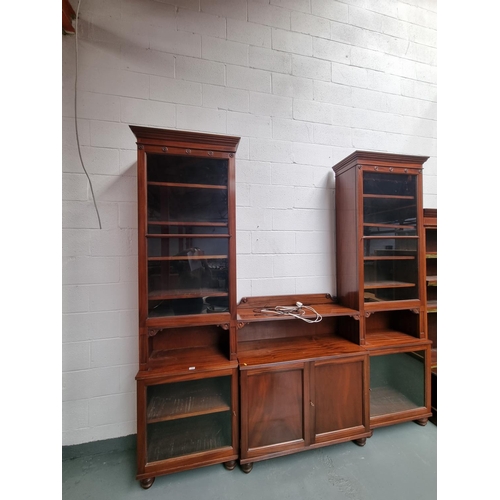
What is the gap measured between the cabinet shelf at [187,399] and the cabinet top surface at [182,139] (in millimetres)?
1518

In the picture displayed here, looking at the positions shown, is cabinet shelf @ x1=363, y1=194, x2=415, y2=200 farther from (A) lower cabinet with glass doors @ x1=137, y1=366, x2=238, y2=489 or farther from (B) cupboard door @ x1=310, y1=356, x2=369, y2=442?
(A) lower cabinet with glass doors @ x1=137, y1=366, x2=238, y2=489

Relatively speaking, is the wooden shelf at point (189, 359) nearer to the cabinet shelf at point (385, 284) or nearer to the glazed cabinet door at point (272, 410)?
the glazed cabinet door at point (272, 410)

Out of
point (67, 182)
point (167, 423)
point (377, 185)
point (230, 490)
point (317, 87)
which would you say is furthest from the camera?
point (317, 87)

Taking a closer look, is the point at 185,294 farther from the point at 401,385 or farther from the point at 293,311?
the point at 401,385

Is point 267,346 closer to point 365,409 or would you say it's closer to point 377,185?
point 365,409

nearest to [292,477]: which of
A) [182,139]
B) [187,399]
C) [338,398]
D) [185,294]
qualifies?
[338,398]

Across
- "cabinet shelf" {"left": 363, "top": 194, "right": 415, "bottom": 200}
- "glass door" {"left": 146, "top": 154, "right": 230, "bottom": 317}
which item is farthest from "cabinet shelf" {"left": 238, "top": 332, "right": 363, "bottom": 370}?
"cabinet shelf" {"left": 363, "top": 194, "right": 415, "bottom": 200}

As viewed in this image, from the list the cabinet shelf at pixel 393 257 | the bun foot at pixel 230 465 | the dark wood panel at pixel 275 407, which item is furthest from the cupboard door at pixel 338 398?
the cabinet shelf at pixel 393 257

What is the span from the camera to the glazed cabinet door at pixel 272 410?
1482 millimetres

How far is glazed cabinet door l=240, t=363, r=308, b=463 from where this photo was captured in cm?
148

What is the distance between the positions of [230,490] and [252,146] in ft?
7.67

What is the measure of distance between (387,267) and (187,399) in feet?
6.15

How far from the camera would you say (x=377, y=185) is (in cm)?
190
